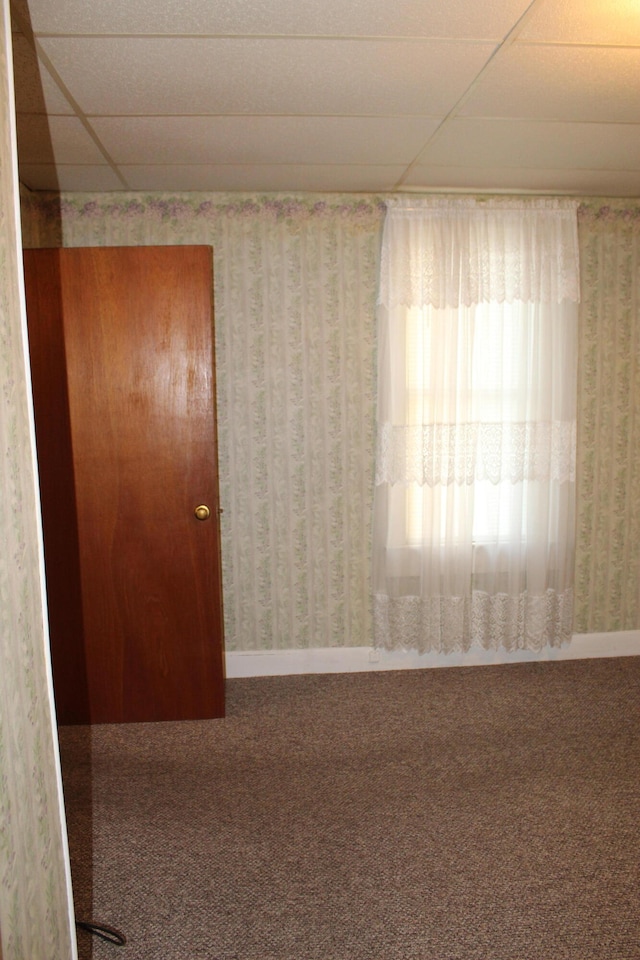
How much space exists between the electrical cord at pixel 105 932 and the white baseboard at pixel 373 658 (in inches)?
63.1

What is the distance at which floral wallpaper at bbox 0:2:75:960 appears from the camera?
1.05m

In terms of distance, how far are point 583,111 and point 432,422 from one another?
1448mm

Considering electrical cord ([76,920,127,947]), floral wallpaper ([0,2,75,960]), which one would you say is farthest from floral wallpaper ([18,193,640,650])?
floral wallpaper ([0,2,75,960])

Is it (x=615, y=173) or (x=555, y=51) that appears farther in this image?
(x=615, y=173)

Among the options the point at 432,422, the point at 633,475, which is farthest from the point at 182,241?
the point at 633,475

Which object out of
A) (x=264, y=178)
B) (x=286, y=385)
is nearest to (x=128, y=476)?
(x=286, y=385)

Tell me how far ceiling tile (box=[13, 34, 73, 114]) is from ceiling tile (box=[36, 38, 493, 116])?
51 millimetres

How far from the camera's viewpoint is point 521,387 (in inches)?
130

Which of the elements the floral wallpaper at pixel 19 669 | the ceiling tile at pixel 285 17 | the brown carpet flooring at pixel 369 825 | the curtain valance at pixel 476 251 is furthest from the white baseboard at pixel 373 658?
the ceiling tile at pixel 285 17

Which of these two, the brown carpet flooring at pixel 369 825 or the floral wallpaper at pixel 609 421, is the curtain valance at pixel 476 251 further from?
the brown carpet flooring at pixel 369 825

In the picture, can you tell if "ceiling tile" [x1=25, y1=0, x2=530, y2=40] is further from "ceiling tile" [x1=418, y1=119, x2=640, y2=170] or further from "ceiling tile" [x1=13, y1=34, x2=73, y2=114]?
"ceiling tile" [x1=418, y1=119, x2=640, y2=170]

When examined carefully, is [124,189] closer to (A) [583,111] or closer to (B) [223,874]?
(A) [583,111]

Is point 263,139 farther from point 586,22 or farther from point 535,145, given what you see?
point 586,22

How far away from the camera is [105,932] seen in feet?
6.07
